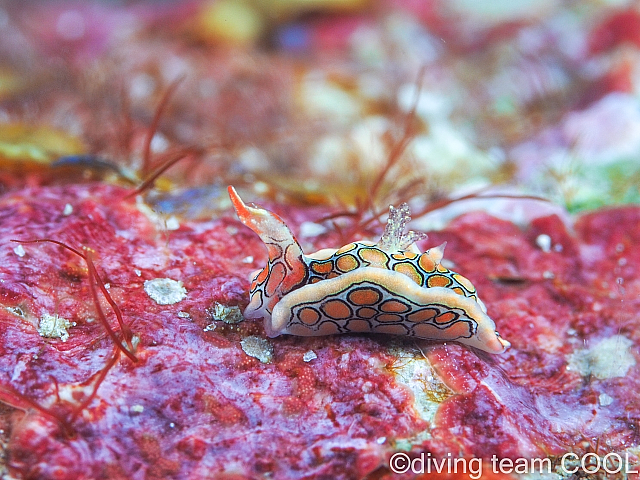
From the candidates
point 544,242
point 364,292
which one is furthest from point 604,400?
point 364,292

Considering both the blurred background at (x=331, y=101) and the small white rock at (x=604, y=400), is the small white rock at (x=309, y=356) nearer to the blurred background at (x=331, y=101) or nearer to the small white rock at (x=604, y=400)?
the blurred background at (x=331, y=101)

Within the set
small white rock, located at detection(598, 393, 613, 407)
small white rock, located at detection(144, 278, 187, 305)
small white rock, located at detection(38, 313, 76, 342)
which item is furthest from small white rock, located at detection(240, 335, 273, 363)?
small white rock, located at detection(598, 393, 613, 407)

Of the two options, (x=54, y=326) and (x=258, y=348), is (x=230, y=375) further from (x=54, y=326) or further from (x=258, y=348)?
(x=54, y=326)

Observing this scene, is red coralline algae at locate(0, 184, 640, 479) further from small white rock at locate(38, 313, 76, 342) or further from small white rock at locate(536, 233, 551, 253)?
small white rock at locate(536, 233, 551, 253)

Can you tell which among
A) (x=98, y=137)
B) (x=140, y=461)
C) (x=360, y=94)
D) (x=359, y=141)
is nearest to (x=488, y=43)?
(x=360, y=94)

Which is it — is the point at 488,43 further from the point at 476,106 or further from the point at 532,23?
the point at 476,106

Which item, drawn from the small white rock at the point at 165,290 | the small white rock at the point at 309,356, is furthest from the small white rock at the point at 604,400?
the small white rock at the point at 165,290

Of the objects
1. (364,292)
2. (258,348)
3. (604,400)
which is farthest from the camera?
(604,400)
